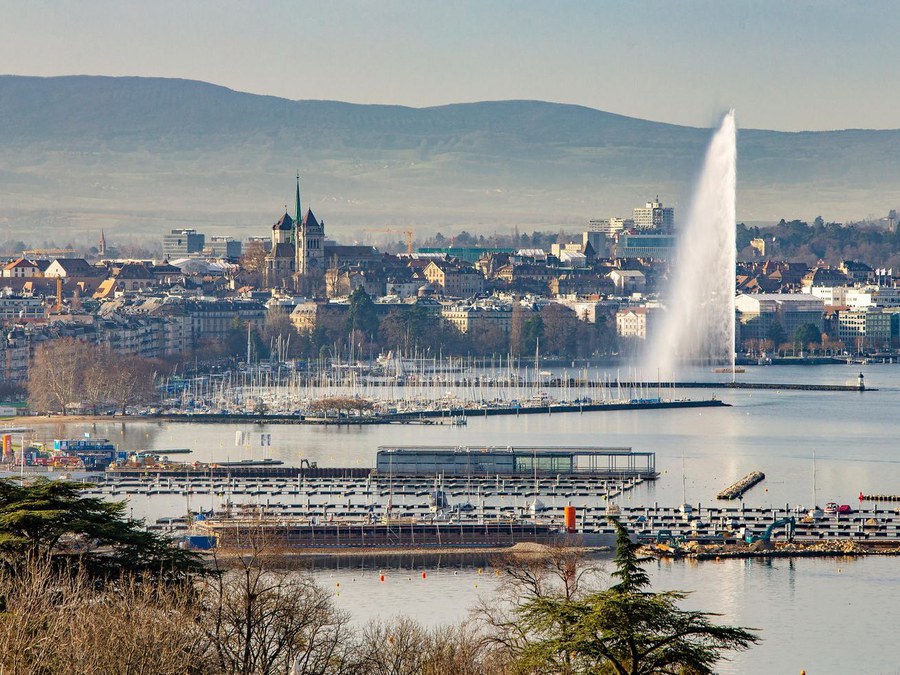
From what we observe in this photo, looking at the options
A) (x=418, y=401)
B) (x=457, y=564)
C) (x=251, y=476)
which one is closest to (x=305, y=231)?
(x=418, y=401)

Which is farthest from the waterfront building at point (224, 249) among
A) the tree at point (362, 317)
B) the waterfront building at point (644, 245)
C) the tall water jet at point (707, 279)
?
the tall water jet at point (707, 279)

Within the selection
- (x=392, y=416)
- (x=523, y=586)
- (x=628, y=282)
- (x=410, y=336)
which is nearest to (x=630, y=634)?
(x=523, y=586)

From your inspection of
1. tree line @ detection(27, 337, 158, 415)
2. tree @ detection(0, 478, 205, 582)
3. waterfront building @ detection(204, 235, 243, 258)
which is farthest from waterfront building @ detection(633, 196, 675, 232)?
tree @ detection(0, 478, 205, 582)

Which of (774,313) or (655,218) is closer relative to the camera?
A: (774,313)

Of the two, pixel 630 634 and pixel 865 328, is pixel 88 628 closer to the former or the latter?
pixel 630 634

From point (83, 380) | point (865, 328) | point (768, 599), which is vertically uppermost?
point (865, 328)

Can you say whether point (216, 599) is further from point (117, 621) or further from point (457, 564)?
point (457, 564)

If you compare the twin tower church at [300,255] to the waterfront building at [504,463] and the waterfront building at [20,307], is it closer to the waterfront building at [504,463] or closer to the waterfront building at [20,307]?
the waterfront building at [20,307]
